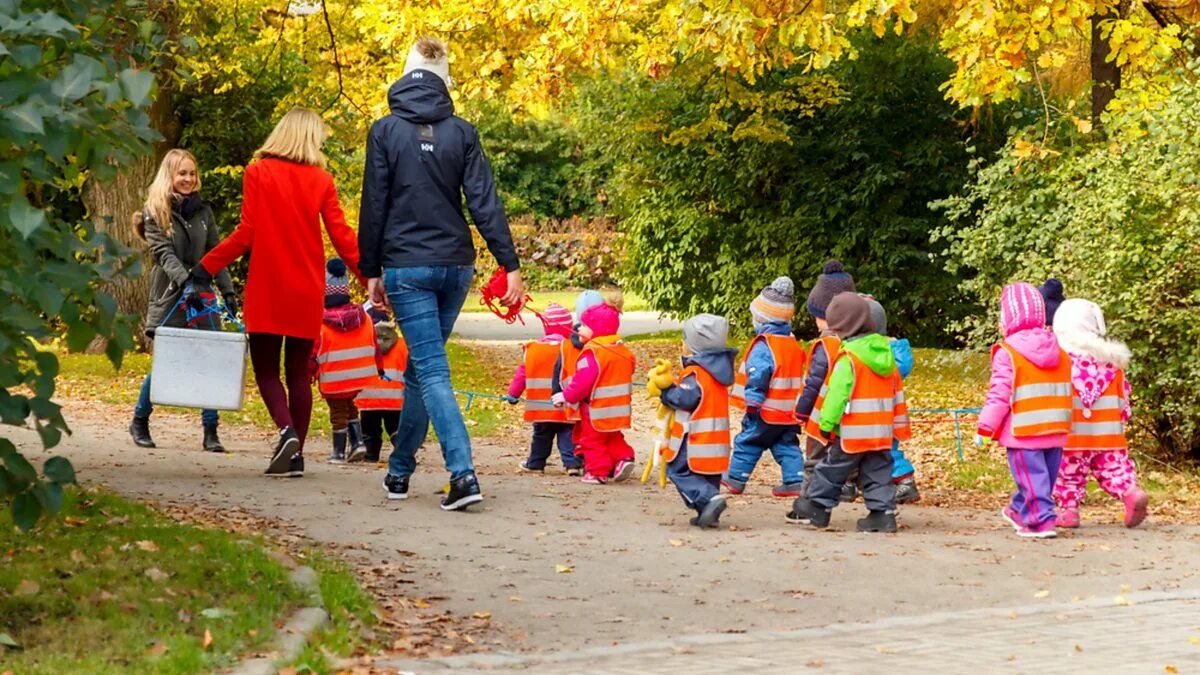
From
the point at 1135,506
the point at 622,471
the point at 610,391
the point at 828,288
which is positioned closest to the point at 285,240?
the point at 610,391

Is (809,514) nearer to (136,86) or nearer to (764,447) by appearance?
(764,447)

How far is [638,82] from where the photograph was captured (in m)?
25.9

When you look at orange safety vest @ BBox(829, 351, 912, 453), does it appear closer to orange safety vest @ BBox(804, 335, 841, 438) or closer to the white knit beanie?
orange safety vest @ BBox(804, 335, 841, 438)

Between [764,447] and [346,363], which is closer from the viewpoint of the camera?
[764,447]

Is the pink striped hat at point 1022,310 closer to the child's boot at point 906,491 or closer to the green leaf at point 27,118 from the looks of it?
the child's boot at point 906,491

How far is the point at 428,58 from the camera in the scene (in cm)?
876

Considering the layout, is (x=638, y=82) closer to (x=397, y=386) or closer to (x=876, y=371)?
(x=397, y=386)

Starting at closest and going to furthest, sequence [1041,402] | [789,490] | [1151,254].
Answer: [1041,402] < [789,490] < [1151,254]

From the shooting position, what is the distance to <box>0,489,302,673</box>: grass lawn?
218 inches

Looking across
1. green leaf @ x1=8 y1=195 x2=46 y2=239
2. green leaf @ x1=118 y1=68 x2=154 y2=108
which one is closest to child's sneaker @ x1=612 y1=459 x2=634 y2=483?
green leaf @ x1=118 y1=68 x2=154 y2=108

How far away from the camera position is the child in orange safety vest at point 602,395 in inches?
439

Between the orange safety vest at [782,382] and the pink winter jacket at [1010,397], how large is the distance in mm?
1622

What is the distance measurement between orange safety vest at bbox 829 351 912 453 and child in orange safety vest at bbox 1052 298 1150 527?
1.12 metres

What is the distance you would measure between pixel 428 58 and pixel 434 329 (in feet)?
4.66
